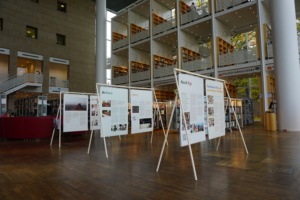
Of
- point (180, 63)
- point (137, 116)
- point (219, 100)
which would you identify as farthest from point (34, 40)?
point (219, 100)

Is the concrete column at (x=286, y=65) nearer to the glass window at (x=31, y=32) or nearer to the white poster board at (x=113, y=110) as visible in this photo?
the white poster board at (x=113, y=110)

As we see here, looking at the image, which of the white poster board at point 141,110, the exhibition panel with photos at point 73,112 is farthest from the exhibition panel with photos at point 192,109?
the exhibition panel with photos at point 73,112

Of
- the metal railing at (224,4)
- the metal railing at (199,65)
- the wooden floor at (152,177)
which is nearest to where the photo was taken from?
the wooden floor at (152,177)

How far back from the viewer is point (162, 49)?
18750mm

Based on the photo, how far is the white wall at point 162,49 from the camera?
1797 centimetres

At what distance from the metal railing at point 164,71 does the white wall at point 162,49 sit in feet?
5.83

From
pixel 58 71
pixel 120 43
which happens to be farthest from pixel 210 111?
pixel 58 71

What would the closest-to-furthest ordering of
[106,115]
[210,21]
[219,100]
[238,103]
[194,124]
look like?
1. [194,124]
2. [219,100]
3. [106,115]
4. [238,103]
5. [210,21]

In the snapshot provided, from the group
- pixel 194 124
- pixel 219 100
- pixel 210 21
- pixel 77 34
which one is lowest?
pixel 194 124

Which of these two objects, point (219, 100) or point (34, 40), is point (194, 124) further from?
point (34, 40)

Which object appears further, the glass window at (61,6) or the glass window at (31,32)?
the glass window at (61,6)

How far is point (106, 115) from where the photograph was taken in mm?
5211

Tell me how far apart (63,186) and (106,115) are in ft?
8.47

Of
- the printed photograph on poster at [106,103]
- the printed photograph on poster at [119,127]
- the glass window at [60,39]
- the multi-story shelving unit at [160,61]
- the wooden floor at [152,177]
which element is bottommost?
the wooden floor at [152,177]
